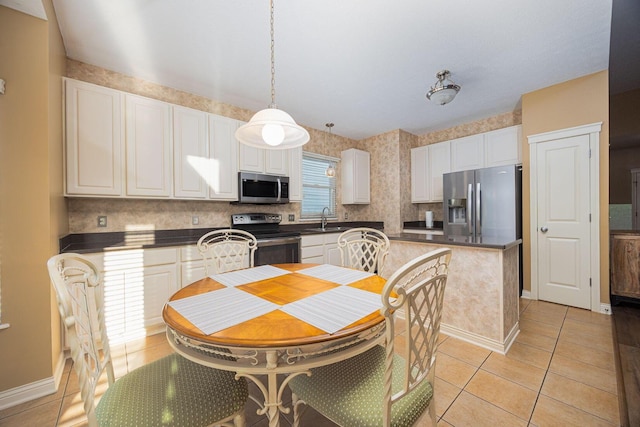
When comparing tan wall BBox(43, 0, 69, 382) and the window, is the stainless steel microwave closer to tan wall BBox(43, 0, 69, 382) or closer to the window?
the window

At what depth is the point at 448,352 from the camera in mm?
2133

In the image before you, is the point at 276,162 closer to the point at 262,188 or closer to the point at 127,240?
the point at 262,188

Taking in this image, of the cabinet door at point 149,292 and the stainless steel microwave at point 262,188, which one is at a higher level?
the stainless steel microwave at point 262,188

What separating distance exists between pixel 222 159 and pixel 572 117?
4.05 metres

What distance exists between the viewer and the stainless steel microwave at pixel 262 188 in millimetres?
3293

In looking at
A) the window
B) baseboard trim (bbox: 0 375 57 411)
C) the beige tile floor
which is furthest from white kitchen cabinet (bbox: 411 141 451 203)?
baseboard trim (bbox: 0 375 57 411)

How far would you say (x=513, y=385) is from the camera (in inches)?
67.7

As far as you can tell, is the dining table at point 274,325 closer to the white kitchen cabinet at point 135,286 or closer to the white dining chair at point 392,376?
the white dining chair at point 392,376

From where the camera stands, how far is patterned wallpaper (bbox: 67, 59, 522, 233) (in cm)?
263

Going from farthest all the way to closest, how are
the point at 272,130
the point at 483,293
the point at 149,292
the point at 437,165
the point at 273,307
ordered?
1. the point at 437,165
2. the point at 149,292
3. the point at 483,293
4. the point at 272,130
5. the point at 273,307

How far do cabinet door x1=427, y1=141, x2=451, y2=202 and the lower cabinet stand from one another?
1.94 m

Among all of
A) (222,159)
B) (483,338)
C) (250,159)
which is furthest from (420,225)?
(222,159)

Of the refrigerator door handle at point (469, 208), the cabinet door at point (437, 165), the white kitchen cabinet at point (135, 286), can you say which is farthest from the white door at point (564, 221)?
the white kitchen cabinet at point (135, 286)

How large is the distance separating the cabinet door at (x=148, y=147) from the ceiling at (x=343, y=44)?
420mm
